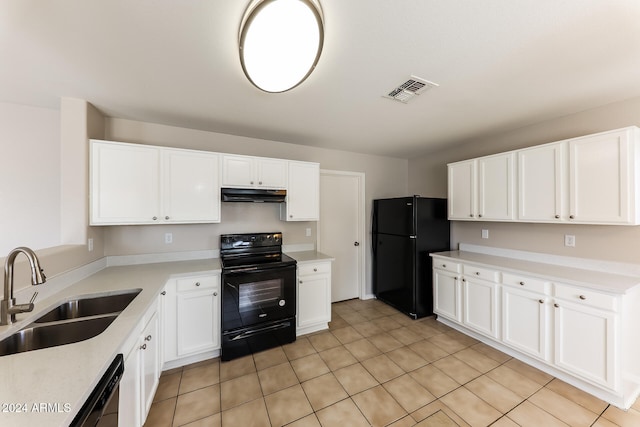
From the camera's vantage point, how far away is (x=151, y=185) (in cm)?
230

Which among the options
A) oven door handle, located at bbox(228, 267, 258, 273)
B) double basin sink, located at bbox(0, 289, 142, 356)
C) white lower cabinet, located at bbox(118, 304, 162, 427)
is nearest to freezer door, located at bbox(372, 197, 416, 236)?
oven door handle, located at bbox(228, 267, 258, 273)

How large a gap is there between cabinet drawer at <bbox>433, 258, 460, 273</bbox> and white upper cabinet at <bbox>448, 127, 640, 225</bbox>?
1.95 ft

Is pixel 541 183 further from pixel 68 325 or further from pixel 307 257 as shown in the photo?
pixel 68 325

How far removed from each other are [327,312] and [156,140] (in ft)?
9.08

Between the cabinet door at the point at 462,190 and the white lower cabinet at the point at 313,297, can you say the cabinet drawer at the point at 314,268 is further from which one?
the cabinet door at the point at 462,190

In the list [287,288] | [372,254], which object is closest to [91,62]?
[287,288]

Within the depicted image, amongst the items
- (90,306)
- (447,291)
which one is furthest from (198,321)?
(447,291)

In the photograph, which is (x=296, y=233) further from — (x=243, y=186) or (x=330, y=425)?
(x=330, y=425)

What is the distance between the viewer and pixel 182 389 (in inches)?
77.0

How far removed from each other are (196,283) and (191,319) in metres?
0.34

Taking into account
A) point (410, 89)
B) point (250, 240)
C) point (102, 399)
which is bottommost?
point (102, 399)

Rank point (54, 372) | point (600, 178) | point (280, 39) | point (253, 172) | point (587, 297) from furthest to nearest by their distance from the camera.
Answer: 1. point (253, 172)
2. point (600, 178)
3. point (587, 297)
4. point (280, 39)
5. point (54, 372)

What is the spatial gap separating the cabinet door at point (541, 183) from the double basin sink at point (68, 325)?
354cm

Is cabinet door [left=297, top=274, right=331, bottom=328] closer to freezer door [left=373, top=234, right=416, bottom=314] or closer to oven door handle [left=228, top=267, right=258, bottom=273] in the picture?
oven door handle [left=228, top=267, right=258, bottom=273]
